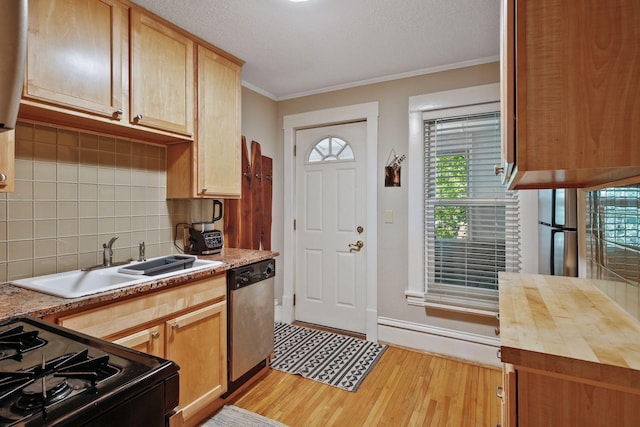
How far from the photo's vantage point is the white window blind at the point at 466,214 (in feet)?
8.34

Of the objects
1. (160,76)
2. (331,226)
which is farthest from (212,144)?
(331,226)

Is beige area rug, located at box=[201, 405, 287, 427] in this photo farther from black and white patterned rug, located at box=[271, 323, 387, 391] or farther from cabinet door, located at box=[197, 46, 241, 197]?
cabinet door, located at box=[197, 46, 241, 197]

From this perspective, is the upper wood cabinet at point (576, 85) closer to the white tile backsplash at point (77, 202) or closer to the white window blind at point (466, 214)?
the white window blind at point (466, 214)

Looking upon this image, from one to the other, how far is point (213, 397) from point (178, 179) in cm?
141

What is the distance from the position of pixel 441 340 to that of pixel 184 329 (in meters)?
2.06

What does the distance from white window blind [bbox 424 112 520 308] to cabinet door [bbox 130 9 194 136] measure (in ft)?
6.29

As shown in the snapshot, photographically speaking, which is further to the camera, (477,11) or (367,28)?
(367,28)

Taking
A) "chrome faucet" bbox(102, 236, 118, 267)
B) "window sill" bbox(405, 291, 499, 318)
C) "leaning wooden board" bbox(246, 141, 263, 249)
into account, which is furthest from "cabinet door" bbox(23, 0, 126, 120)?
"window sill" bbox(405, 291, 499, 318)

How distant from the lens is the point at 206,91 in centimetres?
227

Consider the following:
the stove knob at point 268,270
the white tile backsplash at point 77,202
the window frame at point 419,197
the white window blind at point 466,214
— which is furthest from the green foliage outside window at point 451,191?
the white tile backsplash at point 77,202

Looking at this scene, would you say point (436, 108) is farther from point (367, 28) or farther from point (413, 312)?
point (413, 312)

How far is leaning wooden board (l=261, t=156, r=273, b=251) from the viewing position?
3297 millimetres

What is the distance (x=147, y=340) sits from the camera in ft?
5.16

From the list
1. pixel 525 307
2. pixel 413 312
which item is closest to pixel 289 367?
pixel 413 312
